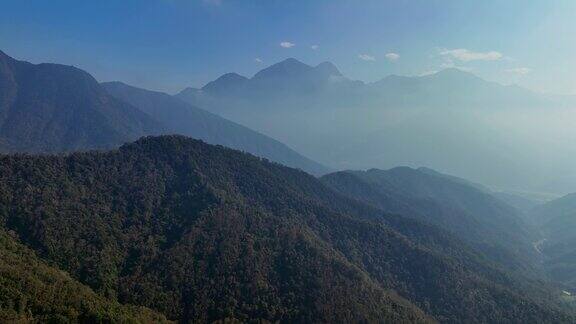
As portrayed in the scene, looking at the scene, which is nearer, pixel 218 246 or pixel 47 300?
pixel 47 300

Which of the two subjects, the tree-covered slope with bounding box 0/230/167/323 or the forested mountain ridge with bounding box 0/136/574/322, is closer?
the tree-covered slope with bounding box 0/230/167/323

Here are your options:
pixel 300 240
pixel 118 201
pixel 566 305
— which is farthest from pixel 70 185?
pixel 566 305

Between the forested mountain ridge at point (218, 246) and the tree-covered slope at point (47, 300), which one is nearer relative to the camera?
the tree-covered slope at point (47, 300)

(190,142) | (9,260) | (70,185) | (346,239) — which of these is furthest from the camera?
(190,142)

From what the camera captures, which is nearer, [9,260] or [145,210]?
[9,260]

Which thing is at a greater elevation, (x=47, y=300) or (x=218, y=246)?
(x=218, y=246)

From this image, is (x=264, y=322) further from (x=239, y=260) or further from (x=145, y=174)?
(x=145, y=174)

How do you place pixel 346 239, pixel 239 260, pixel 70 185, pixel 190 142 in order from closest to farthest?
pixel 239 260 < pixel 70 185 < pixel 346 239 < pixel 190 142

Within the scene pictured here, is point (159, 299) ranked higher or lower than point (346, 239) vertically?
lower
